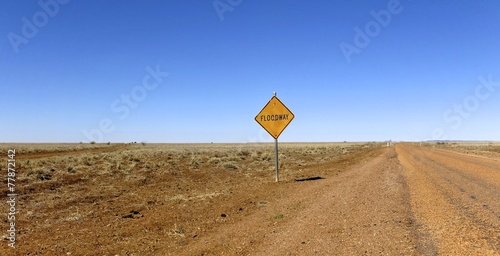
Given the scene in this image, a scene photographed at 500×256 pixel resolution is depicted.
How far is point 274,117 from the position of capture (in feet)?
47.3

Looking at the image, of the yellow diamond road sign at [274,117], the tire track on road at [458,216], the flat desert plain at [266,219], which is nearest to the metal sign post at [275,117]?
the yellow diamond road sign at [274,117]

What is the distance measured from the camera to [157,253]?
5.44 m

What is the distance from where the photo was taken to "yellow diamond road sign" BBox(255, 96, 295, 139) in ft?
46.8

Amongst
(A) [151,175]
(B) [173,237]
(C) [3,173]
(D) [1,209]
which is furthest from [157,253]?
(C) [3,173]

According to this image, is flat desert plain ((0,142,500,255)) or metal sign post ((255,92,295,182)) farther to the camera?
metal sign post ((255,92,295,182))

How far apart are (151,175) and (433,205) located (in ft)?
44.8

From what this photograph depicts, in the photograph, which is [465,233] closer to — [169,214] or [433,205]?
[433,205]

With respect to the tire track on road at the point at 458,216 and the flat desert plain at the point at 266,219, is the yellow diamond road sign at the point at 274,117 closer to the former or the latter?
the flat desert plain at the point at 266,219

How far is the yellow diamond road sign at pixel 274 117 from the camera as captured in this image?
46.8 ft

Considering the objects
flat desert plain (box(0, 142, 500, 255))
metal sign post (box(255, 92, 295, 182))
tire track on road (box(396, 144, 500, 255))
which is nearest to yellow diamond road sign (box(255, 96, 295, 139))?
metal sign post (box(255, 92, 295, 182))

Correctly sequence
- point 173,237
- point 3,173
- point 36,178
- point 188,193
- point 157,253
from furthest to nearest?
point 3,173
point 36,178
point 188,193
point 173,237
point 157,253

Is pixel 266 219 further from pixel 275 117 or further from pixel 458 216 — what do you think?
pixel 275 117

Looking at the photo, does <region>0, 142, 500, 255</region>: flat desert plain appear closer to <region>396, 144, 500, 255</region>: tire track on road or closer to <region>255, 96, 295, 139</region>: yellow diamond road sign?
<region>396, 144, 500, 255</region>: tire track on road

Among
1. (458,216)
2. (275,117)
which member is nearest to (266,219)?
(458,216)
